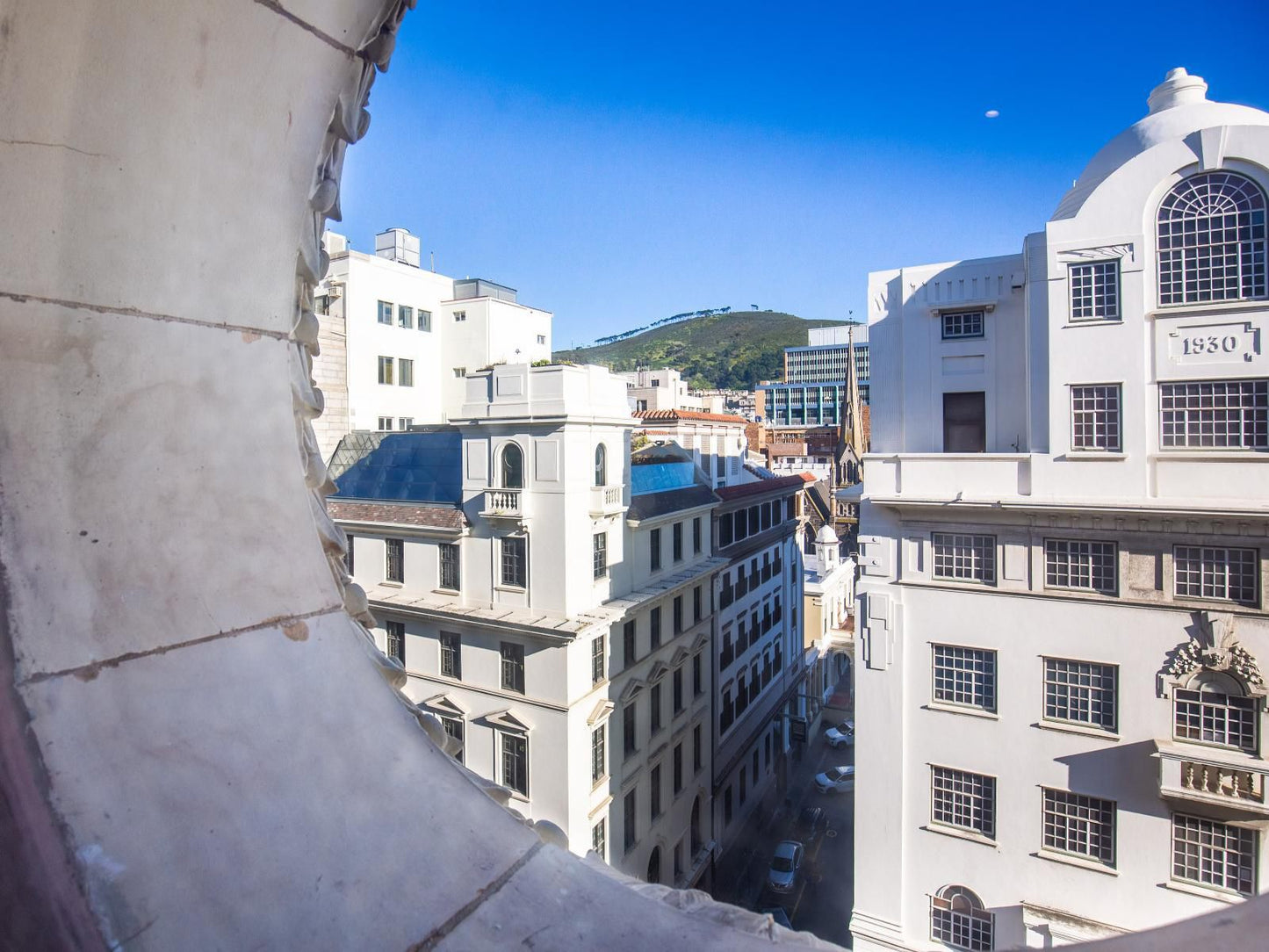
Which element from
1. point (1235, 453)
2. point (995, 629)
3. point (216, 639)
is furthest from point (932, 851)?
point (216, 639)

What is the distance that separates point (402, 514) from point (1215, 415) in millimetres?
19601

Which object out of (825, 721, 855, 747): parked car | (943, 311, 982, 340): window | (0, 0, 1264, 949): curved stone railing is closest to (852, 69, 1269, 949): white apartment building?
(943, 311, 982, 340): window

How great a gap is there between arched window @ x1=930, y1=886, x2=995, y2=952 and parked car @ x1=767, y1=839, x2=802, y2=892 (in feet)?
40.3

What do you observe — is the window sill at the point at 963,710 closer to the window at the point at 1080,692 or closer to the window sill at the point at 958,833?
the window at the point at 1080,692

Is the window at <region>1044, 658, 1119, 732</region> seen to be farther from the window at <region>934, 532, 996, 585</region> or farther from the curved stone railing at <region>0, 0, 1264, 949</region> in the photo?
the curved stone railing at <region>0, 0, 1264, 949</region>

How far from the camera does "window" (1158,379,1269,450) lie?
535 inches

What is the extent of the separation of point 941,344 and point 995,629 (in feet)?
21.6

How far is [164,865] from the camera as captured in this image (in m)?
1.90

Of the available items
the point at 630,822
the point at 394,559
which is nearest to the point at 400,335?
the point at 394,559

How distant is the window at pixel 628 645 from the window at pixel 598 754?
80.8 inches

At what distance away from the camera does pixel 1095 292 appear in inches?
583

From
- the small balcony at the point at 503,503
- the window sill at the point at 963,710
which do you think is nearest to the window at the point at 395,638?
the small balcony at the point at 503,503

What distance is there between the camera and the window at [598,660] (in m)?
20.1

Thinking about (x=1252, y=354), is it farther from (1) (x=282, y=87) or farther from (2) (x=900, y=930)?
(1) (x=282, y=87)
